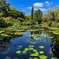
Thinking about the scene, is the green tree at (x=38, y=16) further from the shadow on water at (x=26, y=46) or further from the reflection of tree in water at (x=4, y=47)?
the reflection of tree in water at (x=4, y=47)

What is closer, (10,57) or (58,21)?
(10,57)

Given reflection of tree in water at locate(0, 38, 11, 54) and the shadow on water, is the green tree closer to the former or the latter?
the shadow on water

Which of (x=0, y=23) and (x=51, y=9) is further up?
(x=51, y=9)

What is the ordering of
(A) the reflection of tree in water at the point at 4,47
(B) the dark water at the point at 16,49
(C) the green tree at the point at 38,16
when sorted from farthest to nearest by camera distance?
(C) the green tree at the point at 38,16 → (A) the reflection of tree in water at the point at 4,47 → (B) the dark water at the point at 16,49

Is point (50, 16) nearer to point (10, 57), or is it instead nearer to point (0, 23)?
point (0, 23)

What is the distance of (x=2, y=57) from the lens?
9664mm

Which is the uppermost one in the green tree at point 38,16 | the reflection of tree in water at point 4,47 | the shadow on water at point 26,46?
the green tree at point 38,16

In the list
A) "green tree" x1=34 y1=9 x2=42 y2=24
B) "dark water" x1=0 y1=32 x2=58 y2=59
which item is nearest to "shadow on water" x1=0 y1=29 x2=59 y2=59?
"dark water" x1=0 y1=32 x2=58 y2=59

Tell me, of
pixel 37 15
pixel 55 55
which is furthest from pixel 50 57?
pixel 37 15

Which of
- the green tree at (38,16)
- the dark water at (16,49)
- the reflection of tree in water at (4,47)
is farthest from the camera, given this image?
the green tree at (38,16)

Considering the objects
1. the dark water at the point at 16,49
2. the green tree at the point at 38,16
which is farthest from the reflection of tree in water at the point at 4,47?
the green tree at the point at 38,16

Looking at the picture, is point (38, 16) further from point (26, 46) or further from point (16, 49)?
point (16, 49)

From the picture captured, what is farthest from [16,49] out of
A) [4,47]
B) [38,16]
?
[38,16]

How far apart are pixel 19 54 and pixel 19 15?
135 feet
